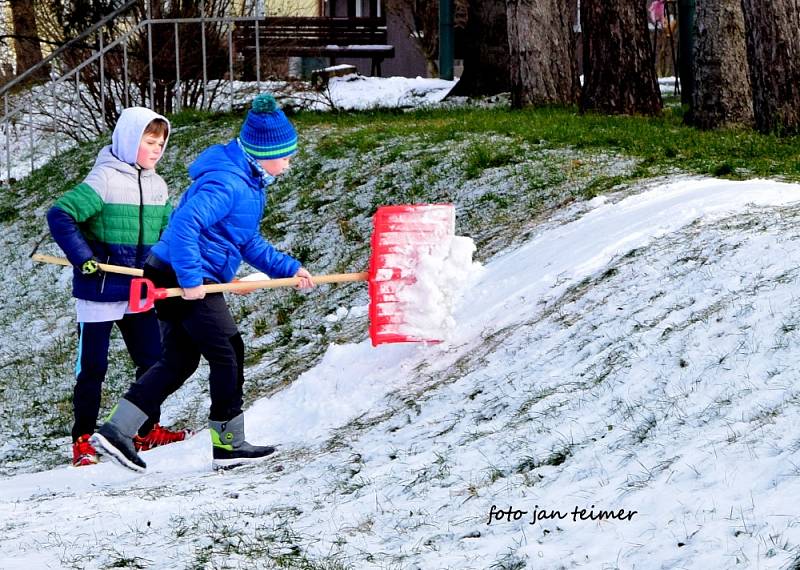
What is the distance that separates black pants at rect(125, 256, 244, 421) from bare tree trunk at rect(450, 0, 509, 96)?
1033 cm

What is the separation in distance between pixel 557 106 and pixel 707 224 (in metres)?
6.91

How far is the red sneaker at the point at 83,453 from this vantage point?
248 inches

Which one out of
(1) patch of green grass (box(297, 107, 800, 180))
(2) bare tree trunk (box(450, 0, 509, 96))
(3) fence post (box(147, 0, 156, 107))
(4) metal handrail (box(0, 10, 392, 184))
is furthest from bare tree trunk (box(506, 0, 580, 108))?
(3) fence post (box(147, 0, 156, 107))

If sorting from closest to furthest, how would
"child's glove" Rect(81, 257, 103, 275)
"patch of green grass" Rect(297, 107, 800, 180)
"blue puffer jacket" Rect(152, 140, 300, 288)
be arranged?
"blue puffer jacket" Rect(152, 140, 300, 288) < "child's glove" Rect(81, 257, 103, 275) < "patch of green grass" Rect(297, 107, 800, 180)

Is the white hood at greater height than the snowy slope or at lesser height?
greater

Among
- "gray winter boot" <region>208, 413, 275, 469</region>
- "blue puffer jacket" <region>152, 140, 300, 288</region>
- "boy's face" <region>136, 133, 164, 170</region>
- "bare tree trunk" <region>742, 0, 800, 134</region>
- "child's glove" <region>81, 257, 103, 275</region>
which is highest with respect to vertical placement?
"bare tree trunk" <region>742, 0, 800, 134</region>

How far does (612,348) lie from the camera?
549cm

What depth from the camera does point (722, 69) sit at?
10922mm

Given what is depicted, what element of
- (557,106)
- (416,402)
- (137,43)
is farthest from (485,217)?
(137,43)

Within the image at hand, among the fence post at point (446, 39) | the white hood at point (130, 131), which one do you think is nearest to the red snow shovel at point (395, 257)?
the white hood at point (130, 131)

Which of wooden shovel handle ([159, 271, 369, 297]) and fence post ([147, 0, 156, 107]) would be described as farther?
fence post ([147, 0, 156, 107])

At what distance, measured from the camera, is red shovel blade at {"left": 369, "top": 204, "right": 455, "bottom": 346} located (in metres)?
6.29

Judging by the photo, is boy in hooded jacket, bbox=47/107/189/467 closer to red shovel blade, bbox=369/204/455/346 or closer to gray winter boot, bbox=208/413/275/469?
gray winter boot, bbox=208/413/275/469

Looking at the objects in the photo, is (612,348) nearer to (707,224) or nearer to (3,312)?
(707,224)
